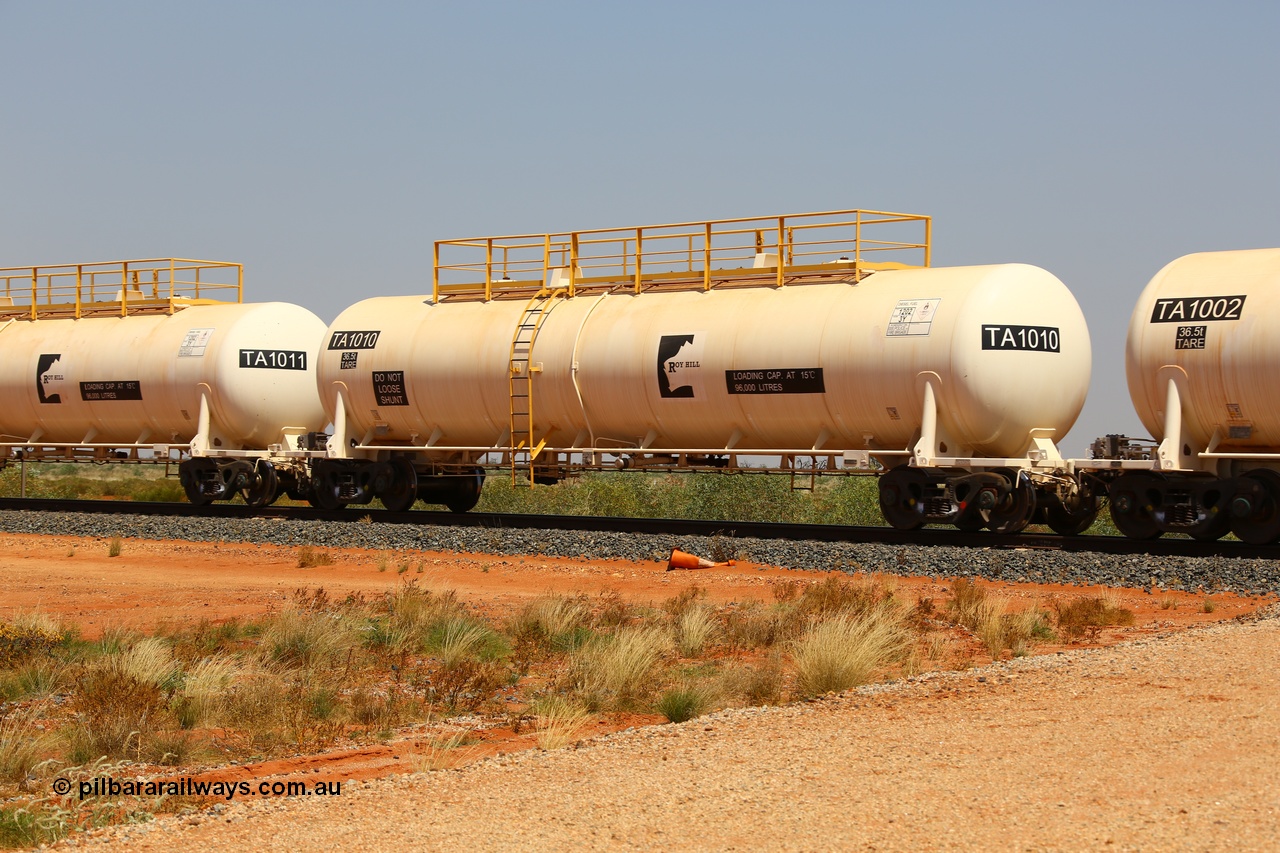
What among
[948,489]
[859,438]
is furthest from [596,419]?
[948,489]

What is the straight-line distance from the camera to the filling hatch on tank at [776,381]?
21.9 m

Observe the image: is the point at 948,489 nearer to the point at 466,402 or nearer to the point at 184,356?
the point at 466,402

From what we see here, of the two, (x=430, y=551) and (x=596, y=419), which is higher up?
(x=596, y=419)

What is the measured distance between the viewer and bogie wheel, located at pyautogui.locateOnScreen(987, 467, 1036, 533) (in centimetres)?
2078

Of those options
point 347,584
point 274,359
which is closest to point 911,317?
point 347,584

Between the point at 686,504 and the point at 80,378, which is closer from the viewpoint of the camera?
the point at 80,378

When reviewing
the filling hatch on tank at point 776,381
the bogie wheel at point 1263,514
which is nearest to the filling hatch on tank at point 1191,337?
the bogie wheel at point 1263,514

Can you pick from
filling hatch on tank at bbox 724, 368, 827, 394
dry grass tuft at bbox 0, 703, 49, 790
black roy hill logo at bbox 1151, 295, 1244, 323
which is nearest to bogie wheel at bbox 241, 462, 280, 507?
filling hatch on tank at bbox 724, 368, 827, 394

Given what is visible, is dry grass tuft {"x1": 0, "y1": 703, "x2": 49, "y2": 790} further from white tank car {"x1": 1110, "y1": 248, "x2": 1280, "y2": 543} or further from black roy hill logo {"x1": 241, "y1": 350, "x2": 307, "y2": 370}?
black roy hill logo {"x1": 241, "y1": 350, "x2": 307, "y2": 370}

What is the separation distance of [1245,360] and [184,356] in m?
20.9

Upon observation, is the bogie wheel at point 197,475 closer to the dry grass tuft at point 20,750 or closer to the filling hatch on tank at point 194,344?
the filling hatch on tank at point 194,344

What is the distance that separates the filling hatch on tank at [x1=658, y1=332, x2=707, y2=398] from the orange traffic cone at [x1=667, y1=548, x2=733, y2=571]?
375cm

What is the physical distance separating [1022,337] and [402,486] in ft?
42.4

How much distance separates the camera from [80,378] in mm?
32094
